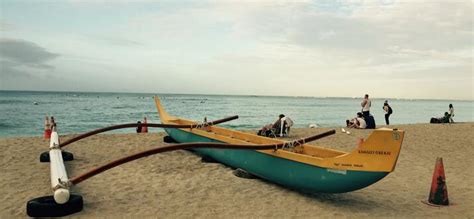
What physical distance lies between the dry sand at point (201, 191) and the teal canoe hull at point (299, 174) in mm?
268

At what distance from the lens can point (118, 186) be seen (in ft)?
21.4

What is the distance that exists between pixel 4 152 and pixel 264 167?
7.19 m

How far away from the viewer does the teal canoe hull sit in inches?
203

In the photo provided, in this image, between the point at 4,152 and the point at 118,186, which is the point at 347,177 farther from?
the point at 4,152

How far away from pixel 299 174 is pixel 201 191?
5.89 ft

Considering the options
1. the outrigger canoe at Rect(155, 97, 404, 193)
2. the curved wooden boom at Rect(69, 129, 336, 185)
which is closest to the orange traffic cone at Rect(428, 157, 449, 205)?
the outrigger canoe at Rect(155, 97, 404, 193)

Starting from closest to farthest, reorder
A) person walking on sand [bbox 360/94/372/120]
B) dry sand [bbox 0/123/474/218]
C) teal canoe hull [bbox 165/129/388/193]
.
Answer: teal canoe hull [bbox 165/129/388/193] → dry sand [bbox 0/123/474/218] → person walking on sand [bbox 360/94/372/120]

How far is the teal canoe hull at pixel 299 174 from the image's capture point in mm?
5152

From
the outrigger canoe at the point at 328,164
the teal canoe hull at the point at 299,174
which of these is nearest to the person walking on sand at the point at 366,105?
the teal canoe hull at the point at 299,174

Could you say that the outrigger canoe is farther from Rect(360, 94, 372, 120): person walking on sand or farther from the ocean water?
the ocean water

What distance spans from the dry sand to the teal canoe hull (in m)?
0.27

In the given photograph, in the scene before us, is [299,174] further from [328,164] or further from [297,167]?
[328,164]

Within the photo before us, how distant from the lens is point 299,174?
5.75 m

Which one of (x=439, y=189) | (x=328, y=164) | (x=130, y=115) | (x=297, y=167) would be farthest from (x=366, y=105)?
(x=130, y=115)
